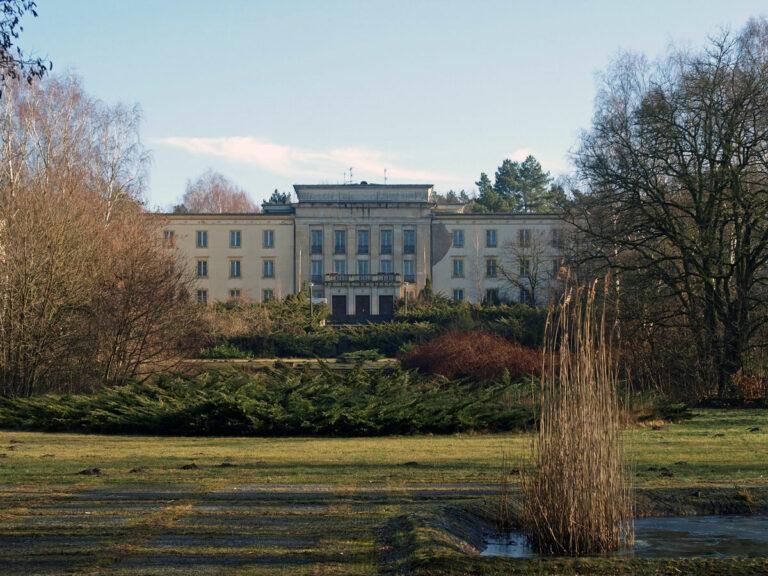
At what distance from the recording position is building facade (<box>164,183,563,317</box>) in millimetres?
91625

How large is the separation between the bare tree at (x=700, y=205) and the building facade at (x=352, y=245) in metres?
62.2

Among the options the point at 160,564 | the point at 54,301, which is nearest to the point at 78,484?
the point at 160,564

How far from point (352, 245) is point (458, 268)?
31.5 feet

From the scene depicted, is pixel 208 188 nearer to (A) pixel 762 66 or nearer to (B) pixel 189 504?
(A) pixel 762 66

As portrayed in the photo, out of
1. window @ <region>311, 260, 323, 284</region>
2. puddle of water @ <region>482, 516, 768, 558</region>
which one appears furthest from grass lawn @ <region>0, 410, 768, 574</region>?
window @ <region>311, 260, 323, 284</region>

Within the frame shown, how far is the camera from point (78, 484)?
37.4ft

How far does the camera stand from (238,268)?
92438mm

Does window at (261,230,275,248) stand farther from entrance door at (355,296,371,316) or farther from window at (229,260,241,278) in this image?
entrance door at (355,296,371,316)

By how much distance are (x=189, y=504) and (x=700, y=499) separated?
4815mm

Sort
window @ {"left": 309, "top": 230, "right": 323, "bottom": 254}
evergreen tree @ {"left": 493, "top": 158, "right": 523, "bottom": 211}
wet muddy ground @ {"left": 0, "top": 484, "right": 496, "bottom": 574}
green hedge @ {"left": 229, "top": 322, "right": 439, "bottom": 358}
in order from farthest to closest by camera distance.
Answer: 1. evergreen tree @ {"left": 493, "top": 158, "right": 523, "bottom": 211}
2. window @ {"left": 309, "top": 230, "right": 323, "bottom": 254}
3. green hedge @ {"left": 229, "top": 322, "right": 439, "bottom": 358}
4. wet muddy ground @ {"left": 0, "top": 484, "right": 496, "bottom": 574}

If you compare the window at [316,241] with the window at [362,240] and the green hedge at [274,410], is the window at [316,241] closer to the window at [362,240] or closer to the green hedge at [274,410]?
the window at [362,240]

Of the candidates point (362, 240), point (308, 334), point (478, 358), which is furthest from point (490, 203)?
point (478, 358)

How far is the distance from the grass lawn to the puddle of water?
732 mm

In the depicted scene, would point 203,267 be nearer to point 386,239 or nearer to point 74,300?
point 386,239
